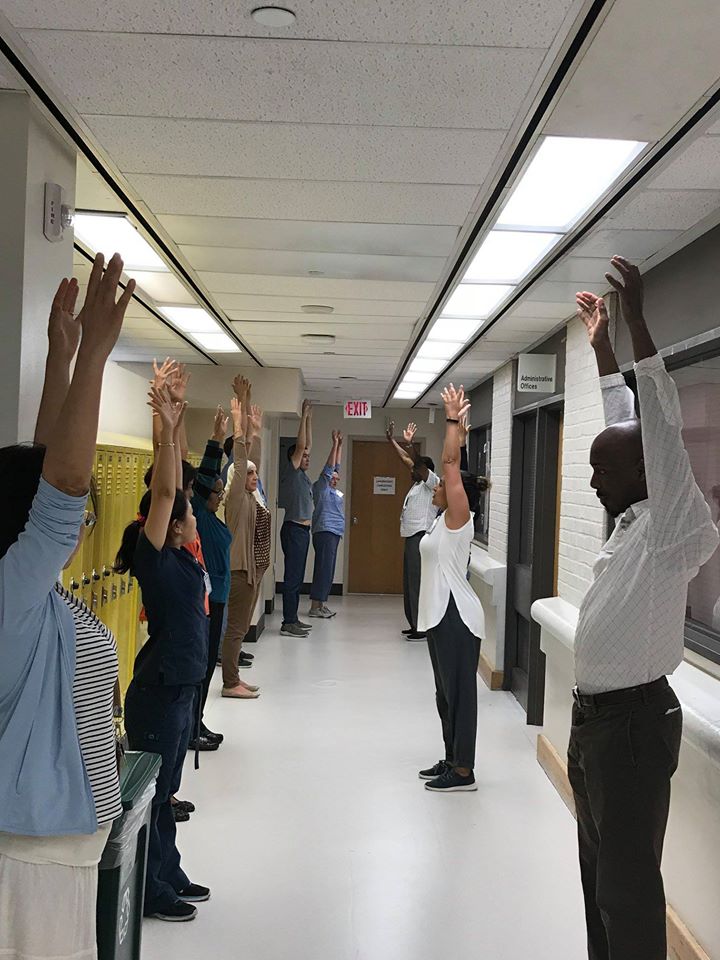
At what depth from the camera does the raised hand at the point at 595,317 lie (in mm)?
2754

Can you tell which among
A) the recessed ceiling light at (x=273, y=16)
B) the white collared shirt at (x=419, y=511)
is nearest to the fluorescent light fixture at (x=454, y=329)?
the white collared shirt at (x=419, y=511)

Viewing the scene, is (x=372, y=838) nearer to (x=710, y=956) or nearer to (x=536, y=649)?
(x=710, y=956)

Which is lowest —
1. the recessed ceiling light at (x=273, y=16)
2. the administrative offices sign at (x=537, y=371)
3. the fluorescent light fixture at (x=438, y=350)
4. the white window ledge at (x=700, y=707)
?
the white window ledge at (x=700, y=707)

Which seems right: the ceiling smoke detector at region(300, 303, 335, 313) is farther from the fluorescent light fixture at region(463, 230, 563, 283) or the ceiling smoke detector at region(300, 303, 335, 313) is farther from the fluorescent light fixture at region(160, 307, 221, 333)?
the fluorescent light fixture at region(463, 230, 563, 283)

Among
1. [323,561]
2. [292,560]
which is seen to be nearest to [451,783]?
[292,560]

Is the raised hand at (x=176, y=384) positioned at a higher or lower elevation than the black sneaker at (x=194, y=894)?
higher

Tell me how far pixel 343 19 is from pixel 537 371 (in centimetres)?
409

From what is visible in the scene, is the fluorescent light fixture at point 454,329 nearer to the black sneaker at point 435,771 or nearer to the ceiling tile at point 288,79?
the black sneaker at point 435,771

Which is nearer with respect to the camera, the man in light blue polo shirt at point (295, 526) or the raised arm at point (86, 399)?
the raised arm at point (86, 399)

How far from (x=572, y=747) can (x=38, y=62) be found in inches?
87.7

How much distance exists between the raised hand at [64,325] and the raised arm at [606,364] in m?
1.48

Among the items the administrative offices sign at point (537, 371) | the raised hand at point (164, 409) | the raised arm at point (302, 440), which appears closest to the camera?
the raised hand at point (164, 409)

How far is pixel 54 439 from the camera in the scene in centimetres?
157

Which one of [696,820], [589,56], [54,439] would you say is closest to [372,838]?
[696,820]
